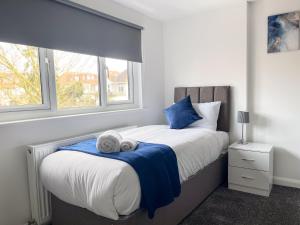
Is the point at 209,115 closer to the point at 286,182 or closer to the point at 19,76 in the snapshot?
the point at 286,182

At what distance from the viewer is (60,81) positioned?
2543 mm

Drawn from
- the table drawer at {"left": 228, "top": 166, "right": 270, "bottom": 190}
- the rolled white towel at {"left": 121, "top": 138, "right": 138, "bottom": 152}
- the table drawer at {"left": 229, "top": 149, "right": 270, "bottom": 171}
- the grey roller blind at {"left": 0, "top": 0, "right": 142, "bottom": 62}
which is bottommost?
the table drawer at {"left": 228, "top": 166, "right": 270, "bottom": 190}

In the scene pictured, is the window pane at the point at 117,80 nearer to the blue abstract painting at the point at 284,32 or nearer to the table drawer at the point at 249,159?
the table drawer at the point at 249,159

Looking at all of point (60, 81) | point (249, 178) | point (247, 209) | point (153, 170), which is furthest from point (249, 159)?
point (60, 81)

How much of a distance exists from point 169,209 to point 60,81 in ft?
5.66

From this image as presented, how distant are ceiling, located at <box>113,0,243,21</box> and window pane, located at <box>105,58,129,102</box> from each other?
0.77 m

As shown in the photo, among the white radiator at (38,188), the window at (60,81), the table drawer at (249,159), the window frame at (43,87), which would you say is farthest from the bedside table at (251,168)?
the window frame at (43,87)

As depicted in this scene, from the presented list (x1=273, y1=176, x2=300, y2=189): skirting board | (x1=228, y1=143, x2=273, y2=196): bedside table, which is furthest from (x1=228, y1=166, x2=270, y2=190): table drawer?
(x1=273, y1=176, x2=300, y2=189): skirting board

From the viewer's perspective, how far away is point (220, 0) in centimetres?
303

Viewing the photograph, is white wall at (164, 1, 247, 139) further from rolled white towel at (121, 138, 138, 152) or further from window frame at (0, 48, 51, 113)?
window frame at (0, 48, 51, 113)

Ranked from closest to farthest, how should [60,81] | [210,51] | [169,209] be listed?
[169,209] < [60,81] < [210,51]

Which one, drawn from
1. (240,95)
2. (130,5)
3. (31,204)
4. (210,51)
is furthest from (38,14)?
(240,95)

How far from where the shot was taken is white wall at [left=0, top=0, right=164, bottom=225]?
77.4 inches

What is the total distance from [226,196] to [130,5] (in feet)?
8.83
